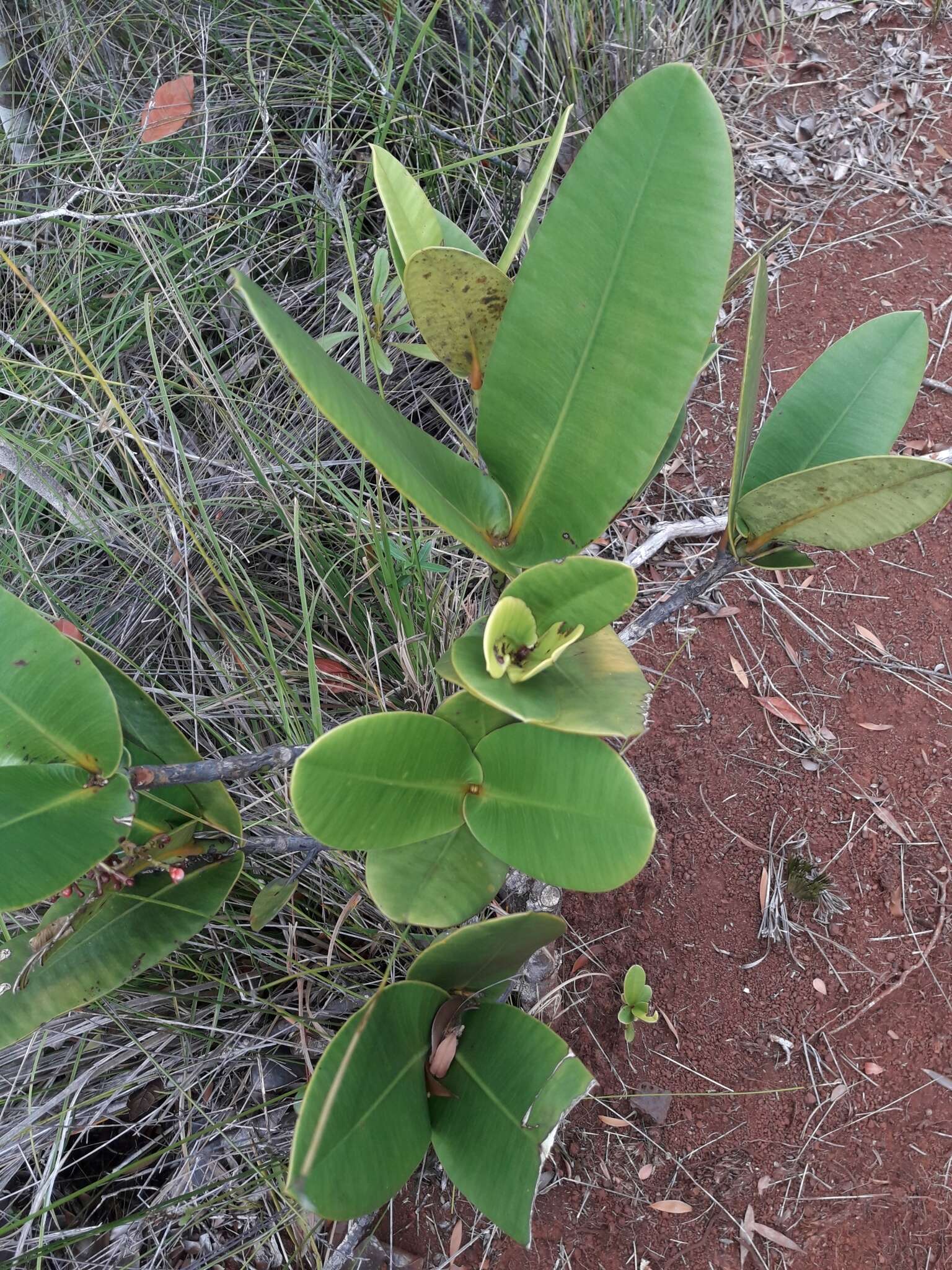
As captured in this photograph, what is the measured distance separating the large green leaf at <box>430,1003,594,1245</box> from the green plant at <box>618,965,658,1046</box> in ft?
0.88

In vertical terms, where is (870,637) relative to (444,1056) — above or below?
below

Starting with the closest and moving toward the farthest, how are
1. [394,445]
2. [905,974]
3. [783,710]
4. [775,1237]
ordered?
[394,445] → [775,1237] → [905,974] → [783,710]

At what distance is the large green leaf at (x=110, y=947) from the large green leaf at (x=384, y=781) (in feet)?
0.79

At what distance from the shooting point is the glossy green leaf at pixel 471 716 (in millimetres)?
769

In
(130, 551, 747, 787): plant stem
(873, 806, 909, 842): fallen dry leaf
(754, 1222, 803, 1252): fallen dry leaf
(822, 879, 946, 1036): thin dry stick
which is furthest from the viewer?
(873, 806, 909, 842): fallen dry leaf

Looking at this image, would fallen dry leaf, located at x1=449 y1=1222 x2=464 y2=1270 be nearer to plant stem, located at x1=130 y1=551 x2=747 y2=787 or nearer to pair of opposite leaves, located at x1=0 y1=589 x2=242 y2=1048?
pair of opposite leaves, located at x1=0 y1=589 x2=242 y2=1048

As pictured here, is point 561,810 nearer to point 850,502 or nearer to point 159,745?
point 850,502

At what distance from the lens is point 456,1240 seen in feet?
3.51

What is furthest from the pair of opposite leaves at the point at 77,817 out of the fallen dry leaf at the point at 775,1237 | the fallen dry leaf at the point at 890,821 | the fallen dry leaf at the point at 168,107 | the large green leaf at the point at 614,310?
the fallen dry leaf at the point at 168,107

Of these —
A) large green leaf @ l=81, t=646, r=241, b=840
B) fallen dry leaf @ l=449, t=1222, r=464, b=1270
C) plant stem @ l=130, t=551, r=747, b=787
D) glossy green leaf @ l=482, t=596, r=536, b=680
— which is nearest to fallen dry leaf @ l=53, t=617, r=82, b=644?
large green leaf @ l=81, t=646, r=241, b=840

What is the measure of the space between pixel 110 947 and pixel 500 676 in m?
0.48

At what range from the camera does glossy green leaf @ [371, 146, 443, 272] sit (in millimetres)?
763

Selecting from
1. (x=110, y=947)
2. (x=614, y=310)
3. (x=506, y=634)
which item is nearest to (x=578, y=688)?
(x=506, y=634)

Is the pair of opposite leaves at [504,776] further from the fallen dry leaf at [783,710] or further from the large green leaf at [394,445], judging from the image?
the fallen dry leaf at [783,710]
